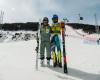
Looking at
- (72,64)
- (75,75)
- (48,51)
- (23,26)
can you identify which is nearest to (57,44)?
(48,51)

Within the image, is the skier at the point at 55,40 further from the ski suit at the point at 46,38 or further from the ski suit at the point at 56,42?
the ski suit at the point at 46,38

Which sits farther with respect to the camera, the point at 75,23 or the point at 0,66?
the point at 75,23

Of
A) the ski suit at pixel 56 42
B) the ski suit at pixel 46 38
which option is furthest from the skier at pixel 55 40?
the ski suit at pixel 46 38

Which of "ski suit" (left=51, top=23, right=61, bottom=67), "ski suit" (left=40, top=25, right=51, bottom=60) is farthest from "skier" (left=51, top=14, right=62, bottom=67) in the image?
"ski suit" (left=40, top=25, right=51, bottom=60)

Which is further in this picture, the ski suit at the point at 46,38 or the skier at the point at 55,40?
the ski suit at the point at 46,38

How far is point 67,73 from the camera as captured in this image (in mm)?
7883

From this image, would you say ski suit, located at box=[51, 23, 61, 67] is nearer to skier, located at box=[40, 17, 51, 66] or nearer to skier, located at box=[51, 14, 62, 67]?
skier, located at box=[51, 14, 62, 67]

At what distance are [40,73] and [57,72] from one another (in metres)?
0.50

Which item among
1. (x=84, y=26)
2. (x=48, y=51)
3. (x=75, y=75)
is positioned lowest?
(x=75, y=75)

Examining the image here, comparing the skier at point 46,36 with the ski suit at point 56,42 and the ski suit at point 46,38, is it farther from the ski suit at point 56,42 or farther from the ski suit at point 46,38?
the ski suit at point 56,42

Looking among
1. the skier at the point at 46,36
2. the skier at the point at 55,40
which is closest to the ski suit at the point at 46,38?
the skier at the point at 46,36

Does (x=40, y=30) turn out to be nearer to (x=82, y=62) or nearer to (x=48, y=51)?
(x=48, y=51)

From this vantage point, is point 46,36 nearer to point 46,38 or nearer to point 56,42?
point 46,38

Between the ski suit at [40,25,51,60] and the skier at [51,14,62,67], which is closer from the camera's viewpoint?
the skier at [51,14,62,67]
